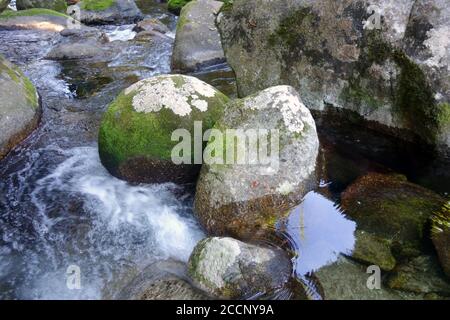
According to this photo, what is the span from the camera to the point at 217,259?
13.4 feet

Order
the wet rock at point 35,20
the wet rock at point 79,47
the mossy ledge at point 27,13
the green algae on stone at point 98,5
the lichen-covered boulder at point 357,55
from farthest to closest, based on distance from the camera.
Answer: the green algae on stone at point 98,5 → the mossy ledge at point 27,13 → the wet rock at point 35,20 → the wet rock at point 79,47 → the lichen-covered boulder at point 357,55

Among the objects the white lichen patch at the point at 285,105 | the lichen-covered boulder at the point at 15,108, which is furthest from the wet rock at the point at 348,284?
the lichen-covered boulder at the point at 15,108

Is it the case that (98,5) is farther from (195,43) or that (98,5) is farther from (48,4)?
(195,43)

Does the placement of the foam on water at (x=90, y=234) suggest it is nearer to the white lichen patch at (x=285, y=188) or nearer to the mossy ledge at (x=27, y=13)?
the white lichen patch at (x=285, y=188)

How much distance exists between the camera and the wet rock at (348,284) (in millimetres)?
3914

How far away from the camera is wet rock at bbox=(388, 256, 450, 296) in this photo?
3.95 m

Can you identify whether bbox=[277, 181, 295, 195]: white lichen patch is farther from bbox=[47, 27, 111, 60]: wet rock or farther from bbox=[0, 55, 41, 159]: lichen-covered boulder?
bbox=[47, 27, 111, 60]: wet rock

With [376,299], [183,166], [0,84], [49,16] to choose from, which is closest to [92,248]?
[183,166]

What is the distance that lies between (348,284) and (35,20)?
14.9 metres

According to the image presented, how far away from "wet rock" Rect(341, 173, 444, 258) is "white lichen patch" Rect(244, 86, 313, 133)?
1.03 meters

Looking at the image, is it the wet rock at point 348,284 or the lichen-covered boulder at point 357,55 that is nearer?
the wet rock at point 348,284

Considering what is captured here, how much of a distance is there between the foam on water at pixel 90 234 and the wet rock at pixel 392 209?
1.80 meters

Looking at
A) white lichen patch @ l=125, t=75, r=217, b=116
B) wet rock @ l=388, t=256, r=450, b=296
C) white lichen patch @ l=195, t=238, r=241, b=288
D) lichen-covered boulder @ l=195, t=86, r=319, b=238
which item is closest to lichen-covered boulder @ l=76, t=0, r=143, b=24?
white lichen patch @ l=125, t=75, r=217, b=116

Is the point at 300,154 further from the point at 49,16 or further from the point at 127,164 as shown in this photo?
the point at 49,16
